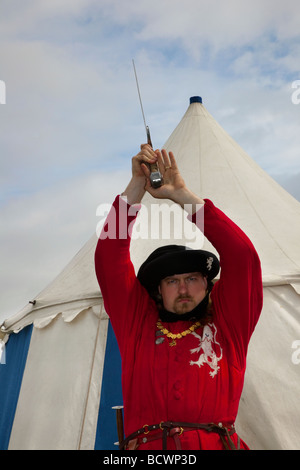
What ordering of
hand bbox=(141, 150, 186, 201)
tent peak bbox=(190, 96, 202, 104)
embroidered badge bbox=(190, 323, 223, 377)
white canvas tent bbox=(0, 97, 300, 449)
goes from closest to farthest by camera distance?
embroidered badge bbox=(190, 323, 223, 377)
hand bbox=(141, 150, 186, 201)
white canvas tent bbox=(0, 97, 300, 449)
tent peak bbox=(190, 96, 202, 104)

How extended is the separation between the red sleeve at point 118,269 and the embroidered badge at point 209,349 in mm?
275

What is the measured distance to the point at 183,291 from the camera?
1.94m

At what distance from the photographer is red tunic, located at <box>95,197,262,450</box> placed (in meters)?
1.77

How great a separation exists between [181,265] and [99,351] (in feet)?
4.27

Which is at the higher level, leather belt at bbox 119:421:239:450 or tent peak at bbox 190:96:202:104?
tent peak at bbox 190:96:202:104

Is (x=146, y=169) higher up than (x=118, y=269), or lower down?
higher up

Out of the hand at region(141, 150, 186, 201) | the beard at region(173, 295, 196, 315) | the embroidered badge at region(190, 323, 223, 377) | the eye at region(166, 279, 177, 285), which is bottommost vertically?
the embroidered badge at region(190, 323, 223, 377)

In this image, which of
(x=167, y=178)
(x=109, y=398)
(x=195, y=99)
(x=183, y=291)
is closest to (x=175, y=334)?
(x=183, y=291)

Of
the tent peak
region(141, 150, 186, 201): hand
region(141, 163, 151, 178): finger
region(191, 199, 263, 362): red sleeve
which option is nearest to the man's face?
region(191, 199, 263, 362): red sleeve

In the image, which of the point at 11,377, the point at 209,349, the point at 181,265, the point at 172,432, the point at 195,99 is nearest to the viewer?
the point at 172,432

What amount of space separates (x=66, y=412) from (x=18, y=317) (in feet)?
2.76

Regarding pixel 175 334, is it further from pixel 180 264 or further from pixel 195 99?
pixel 195 99

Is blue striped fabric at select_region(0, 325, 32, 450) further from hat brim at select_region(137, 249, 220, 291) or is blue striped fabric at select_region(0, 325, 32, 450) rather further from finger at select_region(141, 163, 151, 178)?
finger at select_region(141, 163, 151, 178)

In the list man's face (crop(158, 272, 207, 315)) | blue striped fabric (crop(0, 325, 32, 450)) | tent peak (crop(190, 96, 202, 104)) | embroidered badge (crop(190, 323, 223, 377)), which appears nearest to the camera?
embroidered badge (crop(190, 323, 223, 377))
